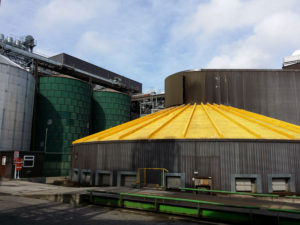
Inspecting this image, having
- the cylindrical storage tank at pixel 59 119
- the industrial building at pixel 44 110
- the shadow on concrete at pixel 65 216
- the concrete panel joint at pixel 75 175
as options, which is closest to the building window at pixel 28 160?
the industrial building at pixel 44 110

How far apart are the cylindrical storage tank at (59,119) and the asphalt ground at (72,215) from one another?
28.1 meters

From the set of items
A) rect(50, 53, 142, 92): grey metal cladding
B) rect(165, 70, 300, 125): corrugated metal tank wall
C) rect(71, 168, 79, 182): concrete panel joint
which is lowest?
rect(71, 168, 79, 182): concrete panel joint

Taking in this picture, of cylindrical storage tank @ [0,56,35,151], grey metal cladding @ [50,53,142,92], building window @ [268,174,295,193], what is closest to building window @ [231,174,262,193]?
building window @ [268,174,295,193]

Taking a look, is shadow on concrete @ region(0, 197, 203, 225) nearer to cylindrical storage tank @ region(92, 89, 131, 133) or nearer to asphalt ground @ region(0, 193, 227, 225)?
asphalt ground @ region(0, 193, 227, 225)

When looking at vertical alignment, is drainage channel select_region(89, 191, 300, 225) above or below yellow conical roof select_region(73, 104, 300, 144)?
below

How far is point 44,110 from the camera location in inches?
1694

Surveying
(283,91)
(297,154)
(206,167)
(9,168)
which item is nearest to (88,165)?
(9,168)

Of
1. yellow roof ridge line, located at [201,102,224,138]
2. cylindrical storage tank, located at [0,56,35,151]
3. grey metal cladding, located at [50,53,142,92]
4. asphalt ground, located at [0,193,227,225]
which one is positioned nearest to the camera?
asphalt ground, located at [0,193,227,225]

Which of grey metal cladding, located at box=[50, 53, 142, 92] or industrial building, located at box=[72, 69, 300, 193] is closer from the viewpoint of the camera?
industrial building, located at box=[72, 69, 300, 193]

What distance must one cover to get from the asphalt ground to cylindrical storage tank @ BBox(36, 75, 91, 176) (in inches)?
1104

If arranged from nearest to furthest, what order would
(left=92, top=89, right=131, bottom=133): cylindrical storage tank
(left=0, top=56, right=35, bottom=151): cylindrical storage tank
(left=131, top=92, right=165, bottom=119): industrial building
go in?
(left=0, top=56, right=35, bottom=151): cylindrical storage tank → (left=92, top=89, right=131, bottom=133): cylindrical storage tank → (left=131, top=92, right=165, bottom=119): industrial building

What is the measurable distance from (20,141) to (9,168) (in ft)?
28.1

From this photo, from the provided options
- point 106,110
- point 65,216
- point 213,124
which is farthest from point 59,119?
point 65,216

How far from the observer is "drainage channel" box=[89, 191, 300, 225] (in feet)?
33.0
